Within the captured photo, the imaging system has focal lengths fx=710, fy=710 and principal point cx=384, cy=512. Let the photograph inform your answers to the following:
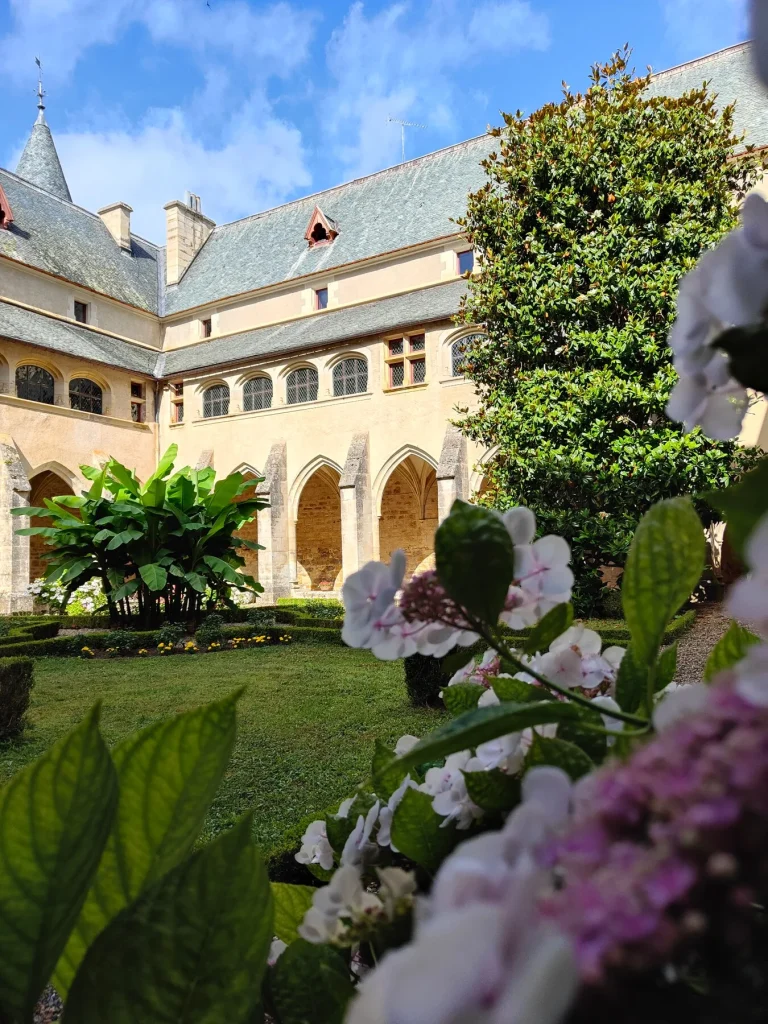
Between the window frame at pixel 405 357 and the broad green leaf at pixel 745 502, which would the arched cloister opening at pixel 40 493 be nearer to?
the window frame at pixel 405 357

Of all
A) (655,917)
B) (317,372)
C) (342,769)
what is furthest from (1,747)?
(317,372)

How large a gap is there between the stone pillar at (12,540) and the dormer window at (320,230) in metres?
11.0

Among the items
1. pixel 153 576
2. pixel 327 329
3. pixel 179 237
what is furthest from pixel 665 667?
pixel 179 237

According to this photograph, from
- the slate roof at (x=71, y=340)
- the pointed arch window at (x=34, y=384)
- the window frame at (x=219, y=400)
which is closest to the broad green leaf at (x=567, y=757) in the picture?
the slate roof at (x=71, y=340)

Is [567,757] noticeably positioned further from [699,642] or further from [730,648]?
[699,642]

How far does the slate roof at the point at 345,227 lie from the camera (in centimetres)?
2016

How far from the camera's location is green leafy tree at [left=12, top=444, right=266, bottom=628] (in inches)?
435

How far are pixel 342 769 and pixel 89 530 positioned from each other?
8.22 meters

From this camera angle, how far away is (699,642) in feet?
25.7

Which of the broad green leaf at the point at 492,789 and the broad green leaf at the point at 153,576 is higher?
the broad green leaf at the point at 492,789

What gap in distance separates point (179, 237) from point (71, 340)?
7.27 metres

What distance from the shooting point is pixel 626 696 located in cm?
60

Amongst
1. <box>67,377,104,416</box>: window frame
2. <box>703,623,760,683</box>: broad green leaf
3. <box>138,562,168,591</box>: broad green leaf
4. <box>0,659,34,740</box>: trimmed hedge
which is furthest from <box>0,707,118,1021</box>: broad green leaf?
<box>67,377,104,416</box>: window frame

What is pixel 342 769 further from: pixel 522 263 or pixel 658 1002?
pixel 522 263
